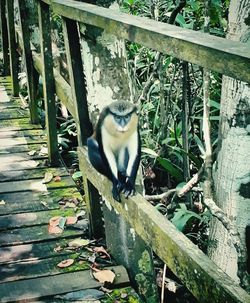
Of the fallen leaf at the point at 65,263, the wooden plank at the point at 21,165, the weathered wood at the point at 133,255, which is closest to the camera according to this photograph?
the weathered wood at the point at 133,255

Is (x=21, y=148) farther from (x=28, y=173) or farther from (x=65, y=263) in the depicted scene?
(x=65, y=263)

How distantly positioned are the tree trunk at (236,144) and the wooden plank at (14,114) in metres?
2.92

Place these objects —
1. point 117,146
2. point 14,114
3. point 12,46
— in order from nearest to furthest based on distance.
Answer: point 117,146, point 14,114, point 12,46

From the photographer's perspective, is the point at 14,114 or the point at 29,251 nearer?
the point at 29,251

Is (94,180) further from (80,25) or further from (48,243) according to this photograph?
(80,25)

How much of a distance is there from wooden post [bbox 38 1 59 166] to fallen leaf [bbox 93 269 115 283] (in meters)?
1.57

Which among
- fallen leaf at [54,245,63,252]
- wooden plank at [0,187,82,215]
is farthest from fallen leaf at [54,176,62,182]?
fallen leaf at [54,245,63,252]

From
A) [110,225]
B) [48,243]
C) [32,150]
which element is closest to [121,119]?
[110,225]

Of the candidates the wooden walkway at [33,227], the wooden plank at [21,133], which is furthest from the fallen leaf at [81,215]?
the wooden plank at [21,133]

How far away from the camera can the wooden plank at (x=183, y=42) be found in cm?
128

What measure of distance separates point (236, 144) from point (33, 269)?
1.22 meters

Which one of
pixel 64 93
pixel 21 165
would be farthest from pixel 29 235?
pixel 21 165

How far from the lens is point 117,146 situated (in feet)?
8.84

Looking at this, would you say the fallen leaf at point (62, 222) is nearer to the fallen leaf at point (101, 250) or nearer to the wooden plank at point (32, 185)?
the fallen leaf at point (101, 250)
